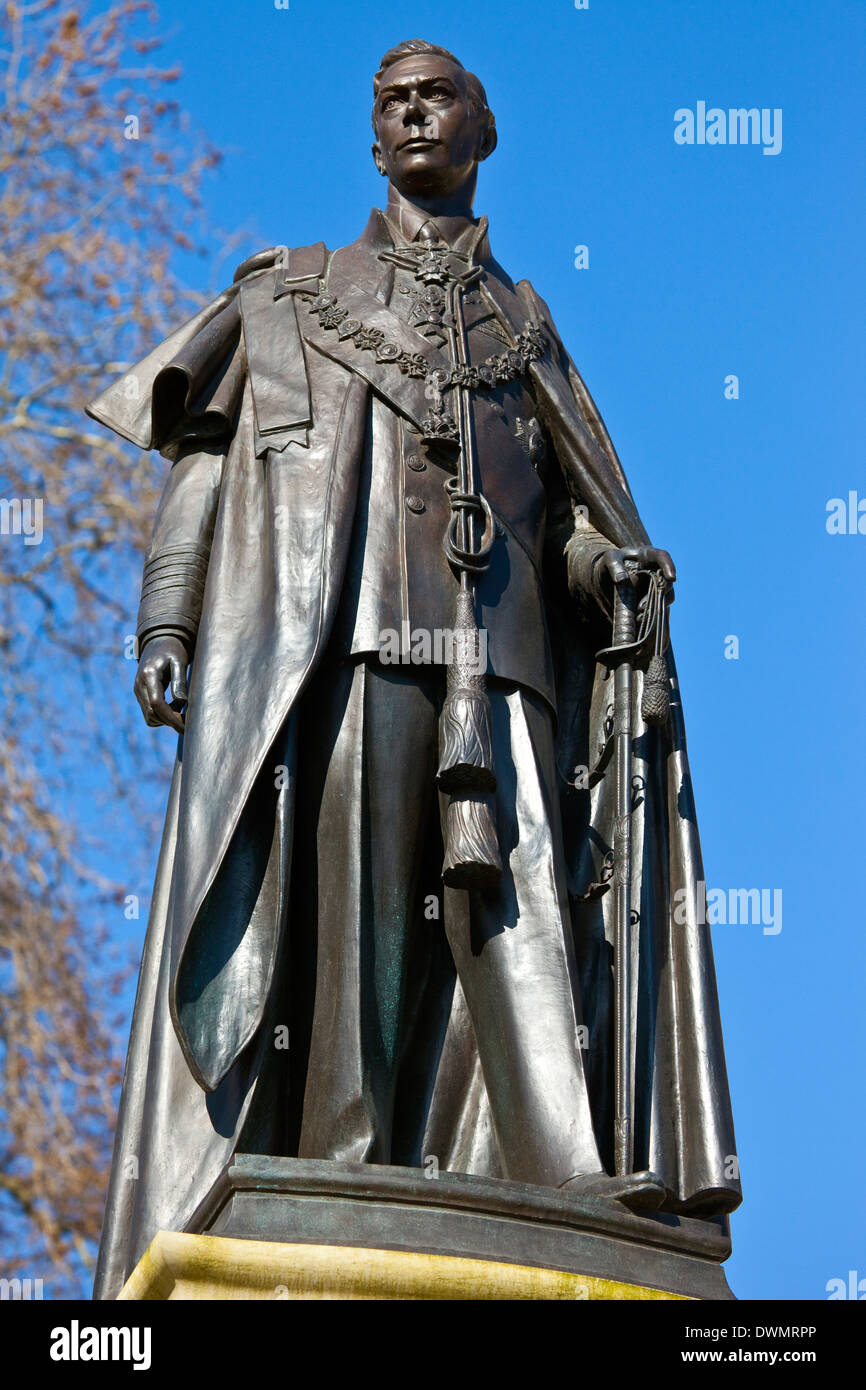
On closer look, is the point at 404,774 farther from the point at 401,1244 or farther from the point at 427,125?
the point at 427,125

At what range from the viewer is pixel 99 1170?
1580 centimetres

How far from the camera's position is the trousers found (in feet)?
25.7

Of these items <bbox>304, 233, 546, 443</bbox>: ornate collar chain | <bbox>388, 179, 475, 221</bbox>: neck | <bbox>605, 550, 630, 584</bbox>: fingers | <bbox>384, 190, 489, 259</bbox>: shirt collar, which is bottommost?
<bbox>605, 550, 630, 584</bbox>: fingers

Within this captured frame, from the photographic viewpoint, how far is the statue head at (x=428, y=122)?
9.10 meters

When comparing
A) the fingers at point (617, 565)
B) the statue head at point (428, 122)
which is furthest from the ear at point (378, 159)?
the fingers at point (617, 565)

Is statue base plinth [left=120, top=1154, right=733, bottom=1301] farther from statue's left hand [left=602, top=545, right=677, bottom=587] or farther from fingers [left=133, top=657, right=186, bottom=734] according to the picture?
statue's left hand [left=602, top=545, right=677, bottom=587]

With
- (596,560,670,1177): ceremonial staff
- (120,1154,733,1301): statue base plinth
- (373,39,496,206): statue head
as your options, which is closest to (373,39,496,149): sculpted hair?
(373,39,496,206): statue head

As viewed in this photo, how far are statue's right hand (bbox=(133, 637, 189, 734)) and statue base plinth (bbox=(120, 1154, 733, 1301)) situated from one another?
1.70m

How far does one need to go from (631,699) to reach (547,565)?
71 centimetres

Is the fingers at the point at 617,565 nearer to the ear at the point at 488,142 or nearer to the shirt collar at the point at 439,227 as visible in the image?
the shirt collar at the point at 439,227

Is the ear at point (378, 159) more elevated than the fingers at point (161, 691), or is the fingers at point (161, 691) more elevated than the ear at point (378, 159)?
the ear at point (378, 159)

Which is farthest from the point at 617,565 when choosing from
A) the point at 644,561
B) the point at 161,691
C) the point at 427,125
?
the point at 427,125

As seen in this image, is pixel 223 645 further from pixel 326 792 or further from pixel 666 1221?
pixel 666 1221
